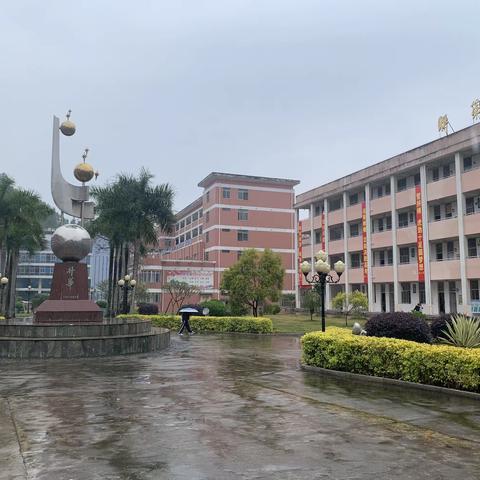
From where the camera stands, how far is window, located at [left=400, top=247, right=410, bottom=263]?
41469mm

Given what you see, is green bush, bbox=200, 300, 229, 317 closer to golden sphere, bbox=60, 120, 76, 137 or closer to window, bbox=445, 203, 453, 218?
golden sphere, bbox=60, 120, 76, 137

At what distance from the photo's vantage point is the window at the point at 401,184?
42031mm

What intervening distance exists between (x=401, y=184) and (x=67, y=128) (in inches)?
1175

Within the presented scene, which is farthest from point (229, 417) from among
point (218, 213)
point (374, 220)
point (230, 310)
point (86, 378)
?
point (218, 213)

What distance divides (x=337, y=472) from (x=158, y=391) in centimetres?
519

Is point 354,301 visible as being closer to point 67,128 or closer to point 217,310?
point 217,310

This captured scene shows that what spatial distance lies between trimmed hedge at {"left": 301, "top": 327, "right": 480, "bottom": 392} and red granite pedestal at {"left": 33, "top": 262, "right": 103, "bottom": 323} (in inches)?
362

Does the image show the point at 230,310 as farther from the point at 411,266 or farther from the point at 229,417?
the point at 229,417

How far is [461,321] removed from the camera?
451 inches

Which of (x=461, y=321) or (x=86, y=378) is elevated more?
(x=461, y=321)

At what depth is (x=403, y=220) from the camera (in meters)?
A: 42.5

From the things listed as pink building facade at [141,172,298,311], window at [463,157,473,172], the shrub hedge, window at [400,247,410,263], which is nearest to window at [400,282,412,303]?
window at [400,247,410,263]

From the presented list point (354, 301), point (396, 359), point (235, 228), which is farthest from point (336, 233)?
point (396, 359)

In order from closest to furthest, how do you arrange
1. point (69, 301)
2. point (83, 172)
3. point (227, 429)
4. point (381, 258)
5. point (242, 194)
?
point (227, 429) → point (69, 301) → point (83, 172) → point (381, 258) → point (242, 194)
